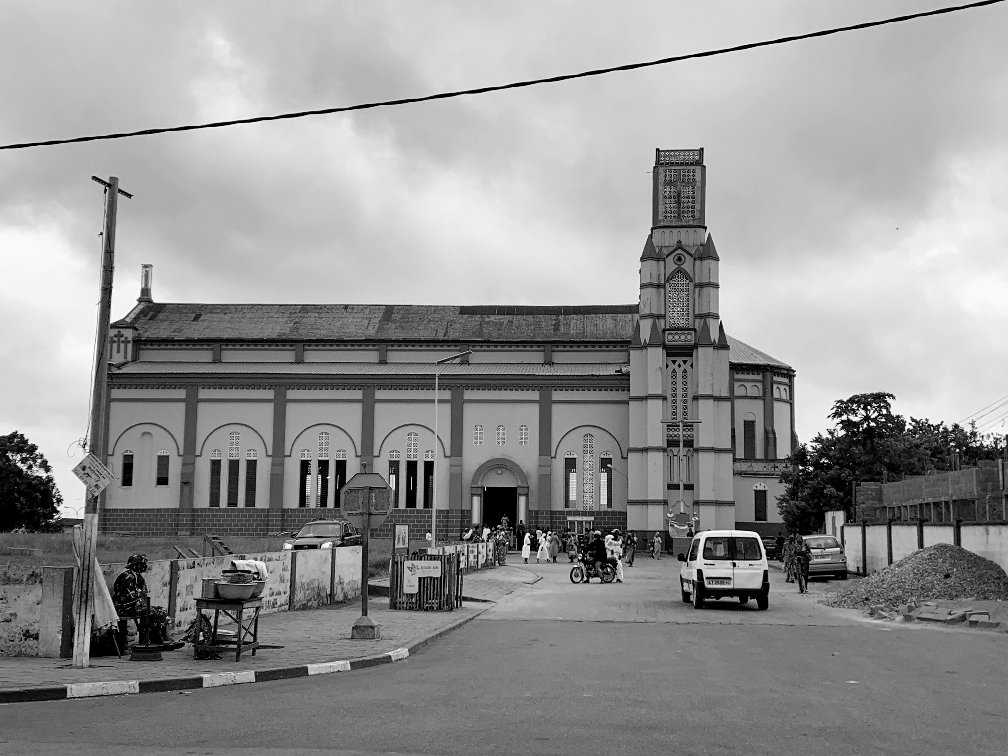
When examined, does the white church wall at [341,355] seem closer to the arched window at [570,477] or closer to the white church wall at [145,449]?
the white church wall at [145,449]

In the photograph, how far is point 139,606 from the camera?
15.2 m

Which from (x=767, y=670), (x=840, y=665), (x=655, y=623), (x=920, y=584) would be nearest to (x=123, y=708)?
(x=767, y=670)

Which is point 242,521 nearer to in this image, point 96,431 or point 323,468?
point 323,468

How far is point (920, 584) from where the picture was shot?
26.8 meters

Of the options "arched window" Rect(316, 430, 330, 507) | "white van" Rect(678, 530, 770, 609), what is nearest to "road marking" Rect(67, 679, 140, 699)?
"white van" Rect(678, 530, 770, 609)

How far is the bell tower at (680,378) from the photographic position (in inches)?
2499

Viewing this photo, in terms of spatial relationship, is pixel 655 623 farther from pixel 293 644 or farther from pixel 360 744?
pixel 360 744

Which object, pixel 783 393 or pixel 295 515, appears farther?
pixel 783 393

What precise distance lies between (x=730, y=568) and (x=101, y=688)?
16.2 meters

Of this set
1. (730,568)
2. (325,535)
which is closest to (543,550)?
(325,535)

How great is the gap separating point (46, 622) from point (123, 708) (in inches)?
159

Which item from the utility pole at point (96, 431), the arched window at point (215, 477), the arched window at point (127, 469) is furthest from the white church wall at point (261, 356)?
the utility pole at point (96, 431)

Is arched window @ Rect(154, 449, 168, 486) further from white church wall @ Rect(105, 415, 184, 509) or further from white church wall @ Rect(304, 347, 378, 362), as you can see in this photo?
white church wall @ Rect(304, 347, 378, 362)

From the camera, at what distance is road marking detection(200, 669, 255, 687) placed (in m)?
12.9
